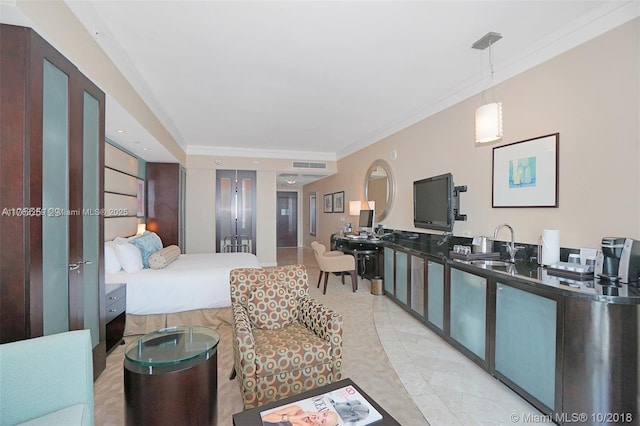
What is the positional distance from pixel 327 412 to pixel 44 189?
1.94 meters

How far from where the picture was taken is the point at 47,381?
130cm

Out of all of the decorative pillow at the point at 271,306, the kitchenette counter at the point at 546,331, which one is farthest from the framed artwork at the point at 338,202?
the decorative pillow at the point at 271,306

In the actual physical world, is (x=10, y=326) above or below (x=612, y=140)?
below

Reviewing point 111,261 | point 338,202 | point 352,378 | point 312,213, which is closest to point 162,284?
point 111,261

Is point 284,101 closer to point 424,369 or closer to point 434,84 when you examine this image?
point 434,84

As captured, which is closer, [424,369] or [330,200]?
[424,369]

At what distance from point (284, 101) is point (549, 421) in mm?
3903

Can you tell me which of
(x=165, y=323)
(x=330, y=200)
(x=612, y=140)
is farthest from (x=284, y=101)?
(x=330, y=200)

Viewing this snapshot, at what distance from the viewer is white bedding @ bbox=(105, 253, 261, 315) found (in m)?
3.13

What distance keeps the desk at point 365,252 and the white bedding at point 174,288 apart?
2.29m

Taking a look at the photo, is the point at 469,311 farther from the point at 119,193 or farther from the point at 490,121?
the point at 119,193

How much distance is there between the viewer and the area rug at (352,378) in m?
2.00

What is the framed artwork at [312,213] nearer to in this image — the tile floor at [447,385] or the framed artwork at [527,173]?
the tile floor at [447,385]

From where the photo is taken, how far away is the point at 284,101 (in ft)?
12.9
